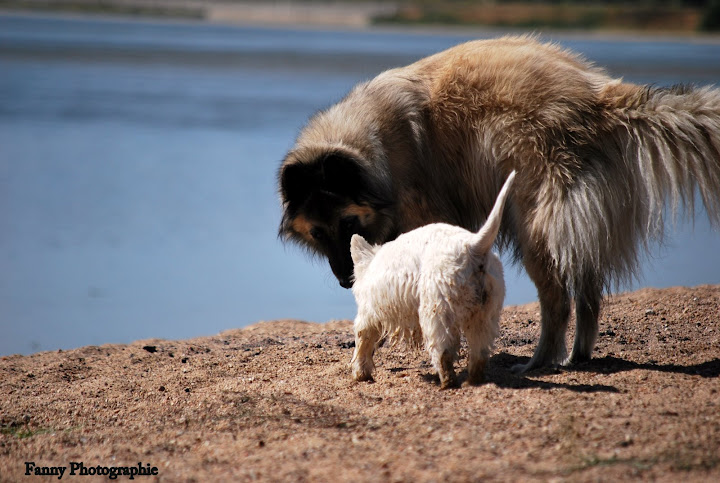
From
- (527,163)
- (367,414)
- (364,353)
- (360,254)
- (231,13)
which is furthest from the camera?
(231,13)

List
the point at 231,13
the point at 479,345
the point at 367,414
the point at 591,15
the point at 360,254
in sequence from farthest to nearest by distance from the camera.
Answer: the point at 231,13 → the point at 591,15 → the point at 360,254 → the point at 479,345 → the point at 367,414

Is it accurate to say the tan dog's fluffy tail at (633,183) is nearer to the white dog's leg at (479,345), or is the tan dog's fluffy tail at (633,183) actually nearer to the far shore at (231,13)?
the white dog's leg at (479,345)

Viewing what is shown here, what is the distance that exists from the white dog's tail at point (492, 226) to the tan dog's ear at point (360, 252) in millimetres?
893

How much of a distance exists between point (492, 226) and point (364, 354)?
114 centimetres

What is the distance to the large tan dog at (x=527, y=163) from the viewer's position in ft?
16.2

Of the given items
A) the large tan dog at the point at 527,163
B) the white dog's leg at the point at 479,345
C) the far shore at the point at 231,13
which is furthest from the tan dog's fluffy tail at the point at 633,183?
the far shore at the point at 231,13

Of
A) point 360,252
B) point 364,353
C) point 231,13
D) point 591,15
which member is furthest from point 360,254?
point 231,13

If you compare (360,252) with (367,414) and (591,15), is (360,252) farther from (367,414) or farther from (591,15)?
(591,15)

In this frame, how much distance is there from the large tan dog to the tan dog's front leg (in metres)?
0.76

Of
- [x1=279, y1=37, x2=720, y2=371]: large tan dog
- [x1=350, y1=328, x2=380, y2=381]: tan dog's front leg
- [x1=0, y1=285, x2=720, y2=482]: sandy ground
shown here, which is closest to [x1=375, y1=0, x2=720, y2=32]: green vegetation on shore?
[x1=279, y1=37, x2=720, y2=371]: large tan dog

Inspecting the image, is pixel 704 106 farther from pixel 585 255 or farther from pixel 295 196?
pixel 295 196

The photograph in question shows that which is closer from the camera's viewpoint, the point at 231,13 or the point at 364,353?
the point at 364,353

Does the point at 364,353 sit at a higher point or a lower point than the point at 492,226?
lower

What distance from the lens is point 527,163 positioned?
5113 millimetres
